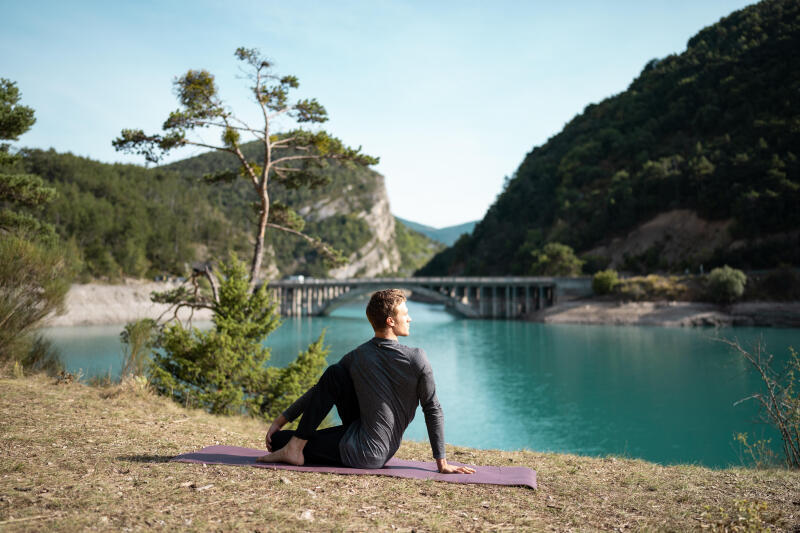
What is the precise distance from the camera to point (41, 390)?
7969mm

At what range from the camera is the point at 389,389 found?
14.5 feet

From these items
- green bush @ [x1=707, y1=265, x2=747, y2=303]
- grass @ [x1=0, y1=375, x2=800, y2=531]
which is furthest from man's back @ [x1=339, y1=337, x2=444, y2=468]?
green bush @ [x1=707, y1=265, x2=747, y2=303]

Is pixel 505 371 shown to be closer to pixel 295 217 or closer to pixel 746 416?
pixel 746 416

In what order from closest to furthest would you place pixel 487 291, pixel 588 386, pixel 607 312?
pixel 588 386 → pixel 607 312 → pixel 487 291

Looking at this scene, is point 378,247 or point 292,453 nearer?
point 292,453

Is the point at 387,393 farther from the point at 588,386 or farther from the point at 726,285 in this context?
the point at 726,285

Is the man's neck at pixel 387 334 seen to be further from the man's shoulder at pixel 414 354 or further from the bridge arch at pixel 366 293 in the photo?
the bridge arch at pixel 366 293

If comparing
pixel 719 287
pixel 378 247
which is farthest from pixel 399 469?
pixel 378 247

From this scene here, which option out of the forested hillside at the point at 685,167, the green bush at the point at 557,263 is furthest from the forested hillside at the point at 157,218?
the forested hillside at the point at 685,167

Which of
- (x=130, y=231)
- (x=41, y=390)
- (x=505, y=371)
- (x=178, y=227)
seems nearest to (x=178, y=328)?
(x=41, y=390)

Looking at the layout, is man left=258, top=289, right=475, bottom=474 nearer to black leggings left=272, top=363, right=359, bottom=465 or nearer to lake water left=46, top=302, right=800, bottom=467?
black leggings left=272, top=363, right=359, bottom=465

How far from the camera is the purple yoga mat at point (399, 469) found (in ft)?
15.0

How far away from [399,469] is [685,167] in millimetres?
73190

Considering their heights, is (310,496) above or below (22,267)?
below
